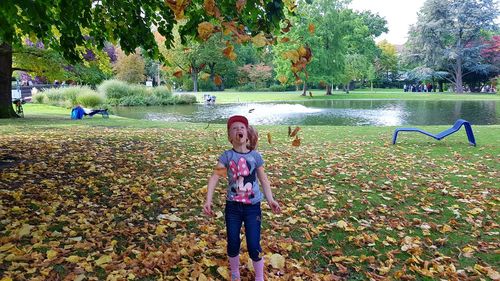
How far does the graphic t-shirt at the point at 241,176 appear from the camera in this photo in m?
3.02

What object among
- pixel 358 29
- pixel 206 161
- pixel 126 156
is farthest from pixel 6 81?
pixel 358 29

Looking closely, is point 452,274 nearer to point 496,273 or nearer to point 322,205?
point 496,273

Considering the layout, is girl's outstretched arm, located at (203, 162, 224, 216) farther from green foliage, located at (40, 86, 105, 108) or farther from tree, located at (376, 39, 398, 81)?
tree, located at (376, 39, 398, 81)

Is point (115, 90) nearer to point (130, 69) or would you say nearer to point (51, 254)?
point (130, 69)

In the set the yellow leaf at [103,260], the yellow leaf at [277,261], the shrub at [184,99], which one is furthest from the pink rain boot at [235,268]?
the shrub at [184,99]

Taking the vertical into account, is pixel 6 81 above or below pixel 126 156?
above

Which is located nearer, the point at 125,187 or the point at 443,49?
the point at 125,187

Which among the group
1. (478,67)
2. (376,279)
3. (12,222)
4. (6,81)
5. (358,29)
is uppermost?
(358,29)

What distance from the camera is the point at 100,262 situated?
3504 millimetres

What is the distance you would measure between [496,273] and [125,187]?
15.1 ft

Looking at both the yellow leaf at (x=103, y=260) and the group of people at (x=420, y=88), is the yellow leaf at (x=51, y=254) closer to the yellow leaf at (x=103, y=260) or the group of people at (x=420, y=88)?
the yellow leaf at (x=103, y=260)

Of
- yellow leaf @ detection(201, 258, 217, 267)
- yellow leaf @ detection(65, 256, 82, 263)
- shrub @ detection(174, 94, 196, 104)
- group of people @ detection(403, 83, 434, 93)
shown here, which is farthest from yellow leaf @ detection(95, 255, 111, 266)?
group of people @ detection(403, 83, 434, 93)

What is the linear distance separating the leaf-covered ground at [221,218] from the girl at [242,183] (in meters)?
0.30

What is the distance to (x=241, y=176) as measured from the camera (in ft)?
9.91
